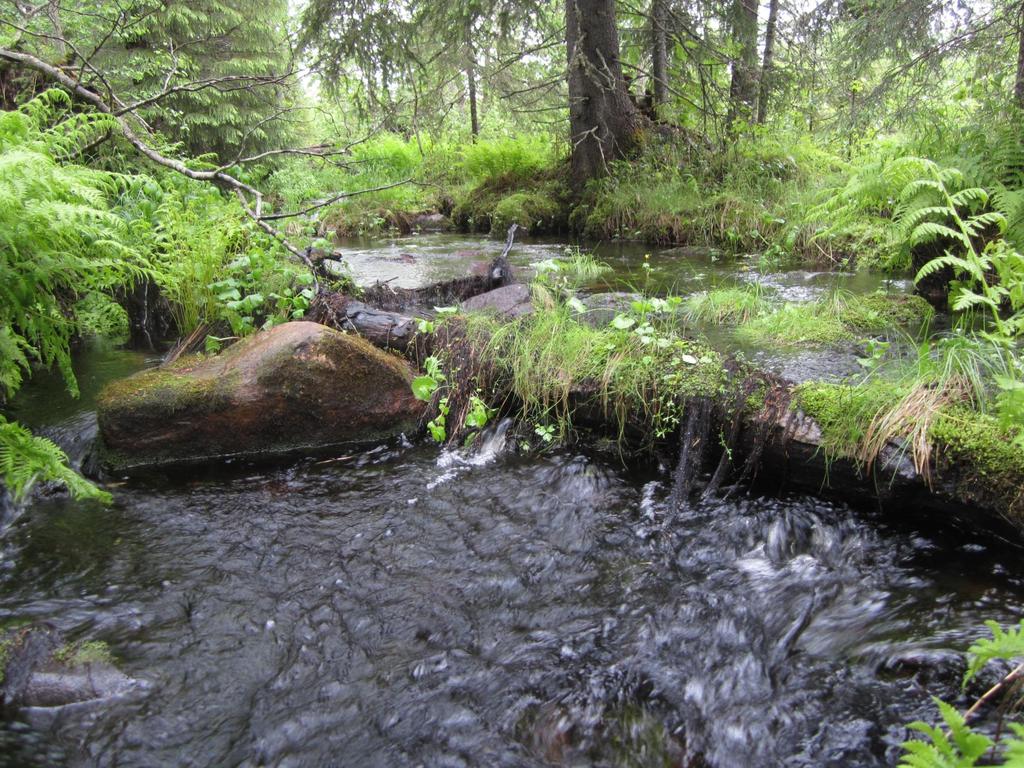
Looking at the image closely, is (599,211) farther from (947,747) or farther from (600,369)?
(947,747)

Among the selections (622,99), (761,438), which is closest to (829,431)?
(761,438)

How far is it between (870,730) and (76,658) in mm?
3036

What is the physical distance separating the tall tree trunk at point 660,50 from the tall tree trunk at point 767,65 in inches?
60.6

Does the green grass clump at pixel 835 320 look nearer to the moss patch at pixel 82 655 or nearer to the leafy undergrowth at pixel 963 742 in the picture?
the leafy undergrowth at pixel 963 742

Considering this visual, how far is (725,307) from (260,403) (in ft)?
13.2

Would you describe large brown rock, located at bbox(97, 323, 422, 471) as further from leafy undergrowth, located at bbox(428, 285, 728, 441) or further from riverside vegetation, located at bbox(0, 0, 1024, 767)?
leafy undergrowth, located at bbox(428, 285, 728, 441)

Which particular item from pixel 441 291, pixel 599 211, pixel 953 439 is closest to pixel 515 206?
pixel 599 211

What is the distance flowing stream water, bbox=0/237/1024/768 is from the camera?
2.34 m

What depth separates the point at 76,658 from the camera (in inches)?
102

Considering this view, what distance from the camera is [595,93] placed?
1091 centimetres

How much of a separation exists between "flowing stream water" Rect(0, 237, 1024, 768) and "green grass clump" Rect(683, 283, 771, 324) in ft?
7.14

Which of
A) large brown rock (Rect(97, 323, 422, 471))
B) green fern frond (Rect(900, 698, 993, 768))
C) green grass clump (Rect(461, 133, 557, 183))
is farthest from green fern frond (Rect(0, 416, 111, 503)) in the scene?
green grass clump (Rect(461, 133, 557, 183))

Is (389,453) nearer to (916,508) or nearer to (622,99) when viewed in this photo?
(916,508)

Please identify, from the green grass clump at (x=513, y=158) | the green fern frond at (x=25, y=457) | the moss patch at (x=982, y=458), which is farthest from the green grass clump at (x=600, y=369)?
the green grass clump at (x=513, y=158)
